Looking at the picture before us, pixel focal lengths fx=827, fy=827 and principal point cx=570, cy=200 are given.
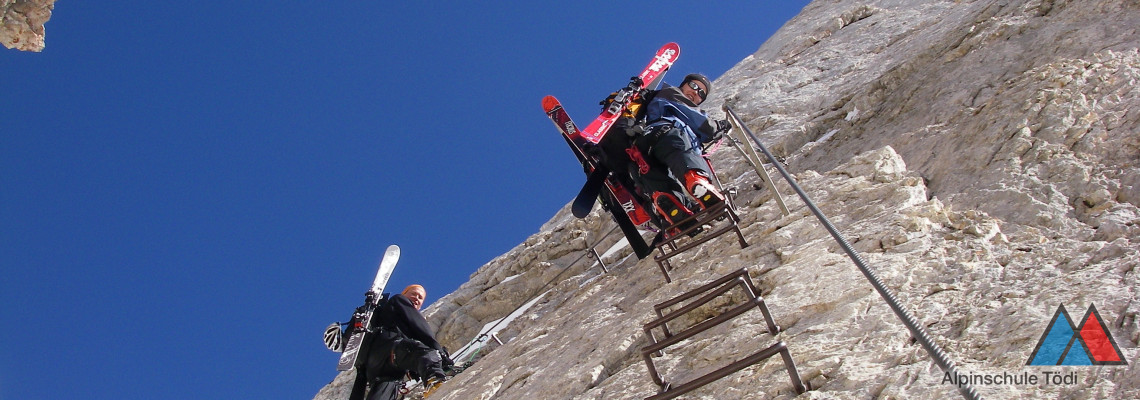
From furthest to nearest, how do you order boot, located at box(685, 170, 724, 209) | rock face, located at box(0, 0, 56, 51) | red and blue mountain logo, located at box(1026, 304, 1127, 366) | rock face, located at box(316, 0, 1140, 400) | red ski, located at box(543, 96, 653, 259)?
red ski, located at box(543, 96, 653, 259)
boot, located at box(685, 170, 724, 209)
rock face, located at box(0, 0, 56, 51)
rock face, located at box(316, 0, 1140, 400)
red and blue mountain logo, located at box(1026, 304, 1127, 366)

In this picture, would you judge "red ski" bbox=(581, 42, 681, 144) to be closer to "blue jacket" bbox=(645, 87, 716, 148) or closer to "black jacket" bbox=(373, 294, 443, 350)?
"blue jacket" bbox=(645, 87, 716, 148)

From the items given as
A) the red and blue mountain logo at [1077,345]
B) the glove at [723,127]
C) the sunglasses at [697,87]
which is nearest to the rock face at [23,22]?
the glove at [723,127]

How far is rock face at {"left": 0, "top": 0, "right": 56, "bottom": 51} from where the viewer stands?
696 cm

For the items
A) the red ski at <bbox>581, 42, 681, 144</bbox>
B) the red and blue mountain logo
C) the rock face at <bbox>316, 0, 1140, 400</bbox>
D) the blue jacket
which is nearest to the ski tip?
the red ski at <bbox>581, 42, 681, 144</bbox>

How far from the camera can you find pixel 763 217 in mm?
7816

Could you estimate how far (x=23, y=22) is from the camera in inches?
278

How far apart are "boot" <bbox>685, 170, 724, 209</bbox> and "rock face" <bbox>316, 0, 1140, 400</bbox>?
0.44m

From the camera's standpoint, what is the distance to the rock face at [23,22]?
6.96m

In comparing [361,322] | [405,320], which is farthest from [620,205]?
[361,322]

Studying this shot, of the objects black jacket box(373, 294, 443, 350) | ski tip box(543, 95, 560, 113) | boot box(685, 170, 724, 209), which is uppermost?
ski tip box(543, 95, 560, 113)

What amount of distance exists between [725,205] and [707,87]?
3445 mm

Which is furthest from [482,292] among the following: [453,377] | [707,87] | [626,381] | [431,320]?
[626,381]

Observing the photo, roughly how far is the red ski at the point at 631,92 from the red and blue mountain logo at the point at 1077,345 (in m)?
5.87

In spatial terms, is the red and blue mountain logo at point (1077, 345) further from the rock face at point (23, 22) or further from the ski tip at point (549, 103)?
the rock face at point (23, 22)
